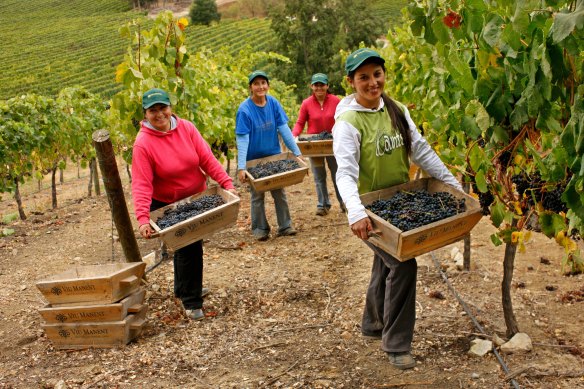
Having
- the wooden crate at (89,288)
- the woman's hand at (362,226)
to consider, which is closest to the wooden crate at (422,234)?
the woman's hand at (362,226)

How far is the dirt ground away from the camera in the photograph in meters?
3.64

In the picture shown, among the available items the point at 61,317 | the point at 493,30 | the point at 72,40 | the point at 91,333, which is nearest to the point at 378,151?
the point at 493,30

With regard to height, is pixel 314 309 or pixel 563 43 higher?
pixel 563 43

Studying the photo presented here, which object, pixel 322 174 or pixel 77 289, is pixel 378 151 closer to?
pixel 77 289

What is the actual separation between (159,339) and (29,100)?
728 centimetres

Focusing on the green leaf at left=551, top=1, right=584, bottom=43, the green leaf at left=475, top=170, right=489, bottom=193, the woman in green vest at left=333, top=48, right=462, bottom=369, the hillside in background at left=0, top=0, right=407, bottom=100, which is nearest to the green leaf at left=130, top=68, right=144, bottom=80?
the woman in green vest at left=333, top=48, right=462, bottom=369

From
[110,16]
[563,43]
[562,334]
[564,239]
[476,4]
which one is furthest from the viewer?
[110,16]

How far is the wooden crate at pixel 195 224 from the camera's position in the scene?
13.3 ft

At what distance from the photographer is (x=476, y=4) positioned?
2.52 metres

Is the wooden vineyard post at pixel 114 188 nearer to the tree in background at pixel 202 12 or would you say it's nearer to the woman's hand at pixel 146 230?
the woman's hand at pixel 146 230

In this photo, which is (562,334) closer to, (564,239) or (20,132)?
(564,239)

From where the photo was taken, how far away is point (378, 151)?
3445mm

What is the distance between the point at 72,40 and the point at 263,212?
54.2 m

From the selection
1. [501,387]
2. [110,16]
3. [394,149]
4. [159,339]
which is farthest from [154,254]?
[110,16]
